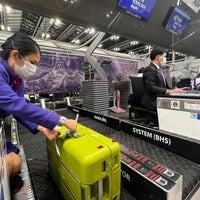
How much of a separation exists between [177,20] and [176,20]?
0.15ft

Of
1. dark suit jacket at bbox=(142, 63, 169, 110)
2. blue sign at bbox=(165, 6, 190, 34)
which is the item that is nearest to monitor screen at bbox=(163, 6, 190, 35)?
blue sign at bbox=(165, 6, 190, 34)

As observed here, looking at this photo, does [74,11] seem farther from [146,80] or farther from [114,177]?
[114,177]

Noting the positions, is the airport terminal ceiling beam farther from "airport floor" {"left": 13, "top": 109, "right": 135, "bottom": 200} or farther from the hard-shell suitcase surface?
the hard-shell suitcase surface

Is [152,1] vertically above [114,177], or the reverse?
[152,1]

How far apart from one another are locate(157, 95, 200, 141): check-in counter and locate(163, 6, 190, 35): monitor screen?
242 centimetres

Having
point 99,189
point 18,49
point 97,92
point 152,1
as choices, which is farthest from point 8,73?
point 152,1

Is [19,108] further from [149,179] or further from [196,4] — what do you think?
[196,4]

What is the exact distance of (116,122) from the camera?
80.2 inches

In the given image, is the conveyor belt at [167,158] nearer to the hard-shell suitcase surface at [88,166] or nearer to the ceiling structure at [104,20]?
the hard-shell suitcase surface at [88,166]

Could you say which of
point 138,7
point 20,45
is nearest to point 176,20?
point 138,7

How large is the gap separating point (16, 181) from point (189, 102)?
1529mm

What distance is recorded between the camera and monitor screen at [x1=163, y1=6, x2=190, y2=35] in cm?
321

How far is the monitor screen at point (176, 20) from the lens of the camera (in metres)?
3.21

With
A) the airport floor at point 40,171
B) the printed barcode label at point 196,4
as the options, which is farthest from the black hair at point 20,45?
the printed barcode label at point 196,4
